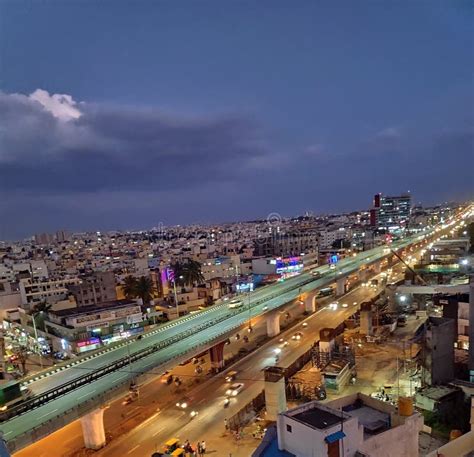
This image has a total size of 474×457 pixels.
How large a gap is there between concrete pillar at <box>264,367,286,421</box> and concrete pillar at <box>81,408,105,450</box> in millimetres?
5551

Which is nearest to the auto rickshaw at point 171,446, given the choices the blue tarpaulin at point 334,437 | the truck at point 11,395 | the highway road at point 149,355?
the highway road at point 149,355

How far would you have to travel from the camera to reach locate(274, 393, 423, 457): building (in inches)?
240

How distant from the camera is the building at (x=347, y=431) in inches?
240

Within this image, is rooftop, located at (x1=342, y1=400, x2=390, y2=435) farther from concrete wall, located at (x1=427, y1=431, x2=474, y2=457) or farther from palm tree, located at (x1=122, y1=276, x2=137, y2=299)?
palm tree, located at (x1=122, y1=276, x2=137, y2=299)

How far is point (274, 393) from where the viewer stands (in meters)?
12.6

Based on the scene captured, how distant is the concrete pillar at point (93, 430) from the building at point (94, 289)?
19.4 m

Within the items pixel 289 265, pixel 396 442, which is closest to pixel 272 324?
→ pixel 396 442

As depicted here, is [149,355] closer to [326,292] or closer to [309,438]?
[309,438]

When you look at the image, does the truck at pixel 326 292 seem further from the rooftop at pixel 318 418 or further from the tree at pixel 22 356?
the rooftop at pixel 318 418

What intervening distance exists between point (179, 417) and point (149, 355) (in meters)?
2.60

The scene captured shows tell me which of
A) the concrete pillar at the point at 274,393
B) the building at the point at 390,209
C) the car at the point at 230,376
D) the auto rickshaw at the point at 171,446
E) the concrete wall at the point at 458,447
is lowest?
the car at the point at 230,376

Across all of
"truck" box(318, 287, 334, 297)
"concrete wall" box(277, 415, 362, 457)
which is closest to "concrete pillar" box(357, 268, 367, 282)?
"truck" box(318, 287, 334, 297)

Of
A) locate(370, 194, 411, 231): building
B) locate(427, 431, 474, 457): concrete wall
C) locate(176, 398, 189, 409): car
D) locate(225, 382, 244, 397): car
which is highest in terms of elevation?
locate(370, 194, 411, 231): building

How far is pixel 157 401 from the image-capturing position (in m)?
14.9
